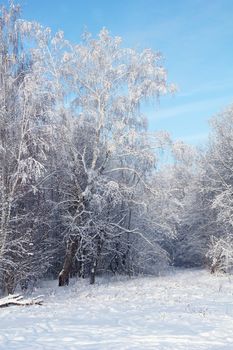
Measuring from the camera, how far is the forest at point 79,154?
18.7 m

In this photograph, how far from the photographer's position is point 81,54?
78.3 feet

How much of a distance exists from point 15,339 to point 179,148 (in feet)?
53.0

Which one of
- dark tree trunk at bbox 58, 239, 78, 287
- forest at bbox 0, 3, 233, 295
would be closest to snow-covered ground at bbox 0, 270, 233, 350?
forest at bbox 0, 3, 233, 295

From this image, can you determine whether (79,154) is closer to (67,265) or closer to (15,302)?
(67,265)

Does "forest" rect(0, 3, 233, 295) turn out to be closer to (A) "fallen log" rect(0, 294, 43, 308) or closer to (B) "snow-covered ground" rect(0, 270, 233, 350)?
(A) "fallen log" rect(0, 294, 43, 308)

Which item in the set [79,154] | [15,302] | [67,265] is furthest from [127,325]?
[79,154]

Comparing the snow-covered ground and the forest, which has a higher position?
the forest

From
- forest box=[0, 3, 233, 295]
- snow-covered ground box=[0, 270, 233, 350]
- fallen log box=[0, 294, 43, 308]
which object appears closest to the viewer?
snow-covered ground box=[0, 270, 233, 350]

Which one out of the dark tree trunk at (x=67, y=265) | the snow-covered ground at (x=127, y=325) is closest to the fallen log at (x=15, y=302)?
the snow-covered ground at (x=127, y=325)

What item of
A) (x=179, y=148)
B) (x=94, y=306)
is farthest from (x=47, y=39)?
(x=94, y=306)

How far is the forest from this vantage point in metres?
18.7

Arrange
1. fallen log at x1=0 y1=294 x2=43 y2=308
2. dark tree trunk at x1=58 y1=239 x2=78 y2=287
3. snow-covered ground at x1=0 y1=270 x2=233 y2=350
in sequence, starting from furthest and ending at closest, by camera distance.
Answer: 1. dark tree trunk at x1=58 y1=239 x2=78 y2=287
2. fallen log at x1=0 y1=294 x2=43 y2=308
3. snow-covered ground at x1=0 y1=270 x2=233 y2=350

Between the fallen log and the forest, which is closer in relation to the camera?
the fallen log

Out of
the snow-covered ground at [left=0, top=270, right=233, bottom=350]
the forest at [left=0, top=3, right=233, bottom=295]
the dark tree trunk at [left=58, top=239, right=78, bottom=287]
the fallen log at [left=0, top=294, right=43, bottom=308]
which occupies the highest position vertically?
the forest at [left=0, top=3, right=233, bottom=295]
